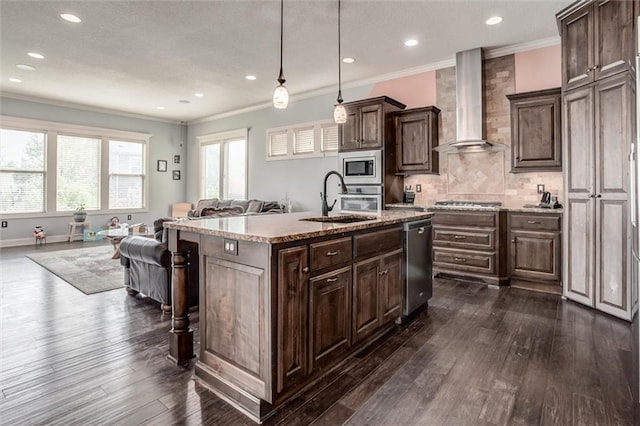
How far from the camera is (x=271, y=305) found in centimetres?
171

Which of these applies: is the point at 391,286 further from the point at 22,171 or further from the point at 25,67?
the point at 22,171

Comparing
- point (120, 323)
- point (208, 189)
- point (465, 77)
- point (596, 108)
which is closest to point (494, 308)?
point (596, 108)

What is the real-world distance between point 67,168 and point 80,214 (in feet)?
3.58

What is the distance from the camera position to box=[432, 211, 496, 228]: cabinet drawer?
421cm

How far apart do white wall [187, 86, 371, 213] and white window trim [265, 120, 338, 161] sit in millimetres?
80

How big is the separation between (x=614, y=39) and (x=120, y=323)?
5074 mm

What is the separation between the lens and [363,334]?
2434mm

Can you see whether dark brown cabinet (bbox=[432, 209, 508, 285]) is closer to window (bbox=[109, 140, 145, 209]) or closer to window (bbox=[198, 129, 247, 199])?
window (bbox=[198, 129, 247, 199])

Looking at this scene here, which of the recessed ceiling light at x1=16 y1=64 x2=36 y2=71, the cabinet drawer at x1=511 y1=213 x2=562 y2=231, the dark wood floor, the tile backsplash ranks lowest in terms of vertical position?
the dark wood floor

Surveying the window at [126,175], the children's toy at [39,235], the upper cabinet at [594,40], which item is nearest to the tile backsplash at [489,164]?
the upper cabinet at [594,40]

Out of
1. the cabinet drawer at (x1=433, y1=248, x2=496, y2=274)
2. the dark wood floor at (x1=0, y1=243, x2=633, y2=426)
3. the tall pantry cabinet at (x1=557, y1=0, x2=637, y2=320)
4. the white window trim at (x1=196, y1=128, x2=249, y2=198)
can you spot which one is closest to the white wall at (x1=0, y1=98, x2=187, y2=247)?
the white window trim at (x1=196, y1=128, x2=249, y2=198)

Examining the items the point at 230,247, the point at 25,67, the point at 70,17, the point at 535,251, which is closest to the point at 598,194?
the point at 535,251

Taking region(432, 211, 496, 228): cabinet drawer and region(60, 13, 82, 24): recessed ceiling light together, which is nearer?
region(60, 13, 82, 24): recessed ceiling light

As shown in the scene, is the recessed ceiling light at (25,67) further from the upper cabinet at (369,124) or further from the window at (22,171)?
the upper cabinet at (369,124)
